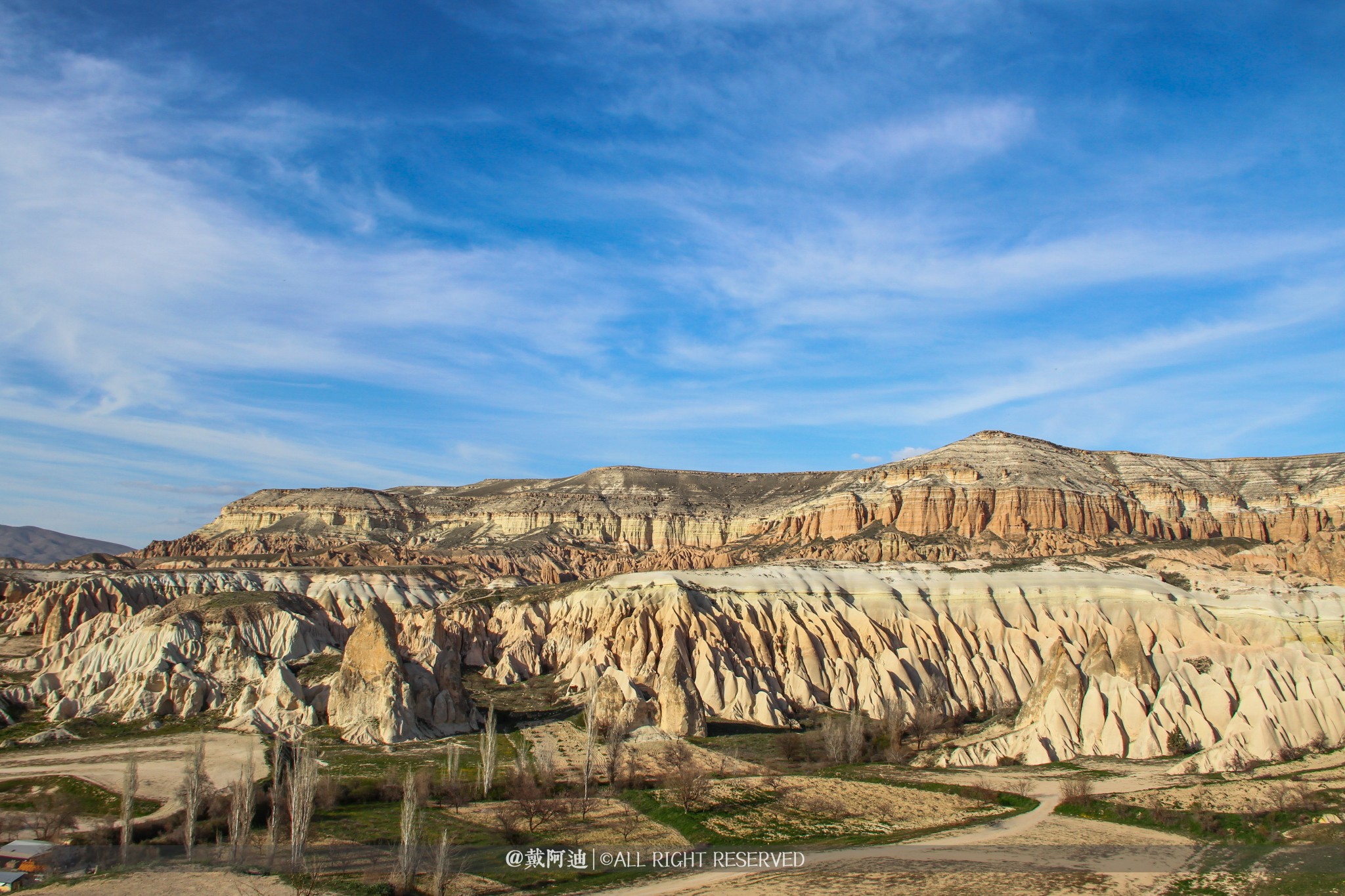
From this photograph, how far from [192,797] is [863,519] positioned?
101 m

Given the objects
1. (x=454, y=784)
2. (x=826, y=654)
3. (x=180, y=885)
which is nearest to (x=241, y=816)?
(x=180, y=885)

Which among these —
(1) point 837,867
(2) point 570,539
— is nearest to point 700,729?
(1) point 837,867

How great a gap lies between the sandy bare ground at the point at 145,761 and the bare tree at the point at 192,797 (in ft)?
11.0

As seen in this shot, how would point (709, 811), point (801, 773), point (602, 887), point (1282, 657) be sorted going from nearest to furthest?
point (602, 887), point (709, 811), point (801, 773), point (1282, 657)

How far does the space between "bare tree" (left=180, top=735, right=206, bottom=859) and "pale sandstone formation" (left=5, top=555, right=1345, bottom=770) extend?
16294 millimetres

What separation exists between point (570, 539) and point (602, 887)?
12794cm

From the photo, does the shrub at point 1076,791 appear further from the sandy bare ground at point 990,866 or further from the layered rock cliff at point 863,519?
the layered rock cliff at point 863,519

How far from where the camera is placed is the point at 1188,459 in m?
132

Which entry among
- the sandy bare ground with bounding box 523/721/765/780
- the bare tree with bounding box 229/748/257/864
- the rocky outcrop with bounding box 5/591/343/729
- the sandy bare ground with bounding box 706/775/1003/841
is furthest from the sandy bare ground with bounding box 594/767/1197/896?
the rocky outcrop with bounding box 5/591/343/729

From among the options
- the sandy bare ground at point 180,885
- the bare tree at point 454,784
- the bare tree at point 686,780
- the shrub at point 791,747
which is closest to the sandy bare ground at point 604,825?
the bare tree at point 454,784

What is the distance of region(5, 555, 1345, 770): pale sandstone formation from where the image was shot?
50406 millimetres

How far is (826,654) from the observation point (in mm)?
70375

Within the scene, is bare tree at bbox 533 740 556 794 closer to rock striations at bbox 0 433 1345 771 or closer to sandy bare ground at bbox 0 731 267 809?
rock striations at bbox 0 433 1345 771

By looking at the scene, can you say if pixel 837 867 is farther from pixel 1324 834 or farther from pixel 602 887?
pixel 1324 834
